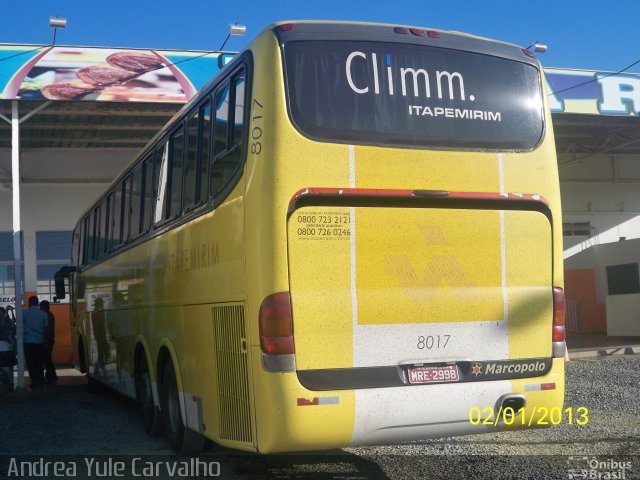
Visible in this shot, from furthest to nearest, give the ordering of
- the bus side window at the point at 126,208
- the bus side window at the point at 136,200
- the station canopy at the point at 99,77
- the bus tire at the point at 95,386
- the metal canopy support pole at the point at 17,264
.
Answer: the station canopy at the point at 99,77, the metal canopy support pole at the point at 17,264, the bus tire at the point at 95,386, the bus side window at the point at 126,208, the bus side window at the point at 136,200

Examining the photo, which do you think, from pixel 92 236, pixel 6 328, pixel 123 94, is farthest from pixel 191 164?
pixel 6 328

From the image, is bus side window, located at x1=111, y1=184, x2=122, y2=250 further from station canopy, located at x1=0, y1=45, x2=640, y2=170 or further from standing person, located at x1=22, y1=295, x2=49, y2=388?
station canopy, located at x1=0, y1=45, x2=640, y2=170

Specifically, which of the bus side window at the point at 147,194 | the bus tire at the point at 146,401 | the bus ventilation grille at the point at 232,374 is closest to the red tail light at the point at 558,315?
the bus ventilation grille at the point at 232,374

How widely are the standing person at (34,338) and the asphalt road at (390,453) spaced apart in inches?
157

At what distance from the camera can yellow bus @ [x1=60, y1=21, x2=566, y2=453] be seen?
5707 millimetres

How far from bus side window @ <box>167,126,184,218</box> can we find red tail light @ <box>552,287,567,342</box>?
3.51 m

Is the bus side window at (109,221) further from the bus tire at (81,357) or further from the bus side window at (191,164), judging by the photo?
the bus side window at (191,164)

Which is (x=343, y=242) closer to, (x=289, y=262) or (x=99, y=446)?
(x=289, y=262)

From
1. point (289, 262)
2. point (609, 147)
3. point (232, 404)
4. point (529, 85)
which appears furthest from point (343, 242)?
point (609, 147)

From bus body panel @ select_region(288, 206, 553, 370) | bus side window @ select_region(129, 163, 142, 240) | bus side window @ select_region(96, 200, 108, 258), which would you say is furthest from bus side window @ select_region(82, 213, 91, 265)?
bus body panel @ select_region(288, 206, 553, 370)

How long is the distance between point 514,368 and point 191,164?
11.1 ft

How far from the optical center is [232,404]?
6.22 metres

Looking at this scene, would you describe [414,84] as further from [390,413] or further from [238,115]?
[390,413]

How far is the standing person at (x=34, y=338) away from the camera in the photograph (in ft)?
49.0
